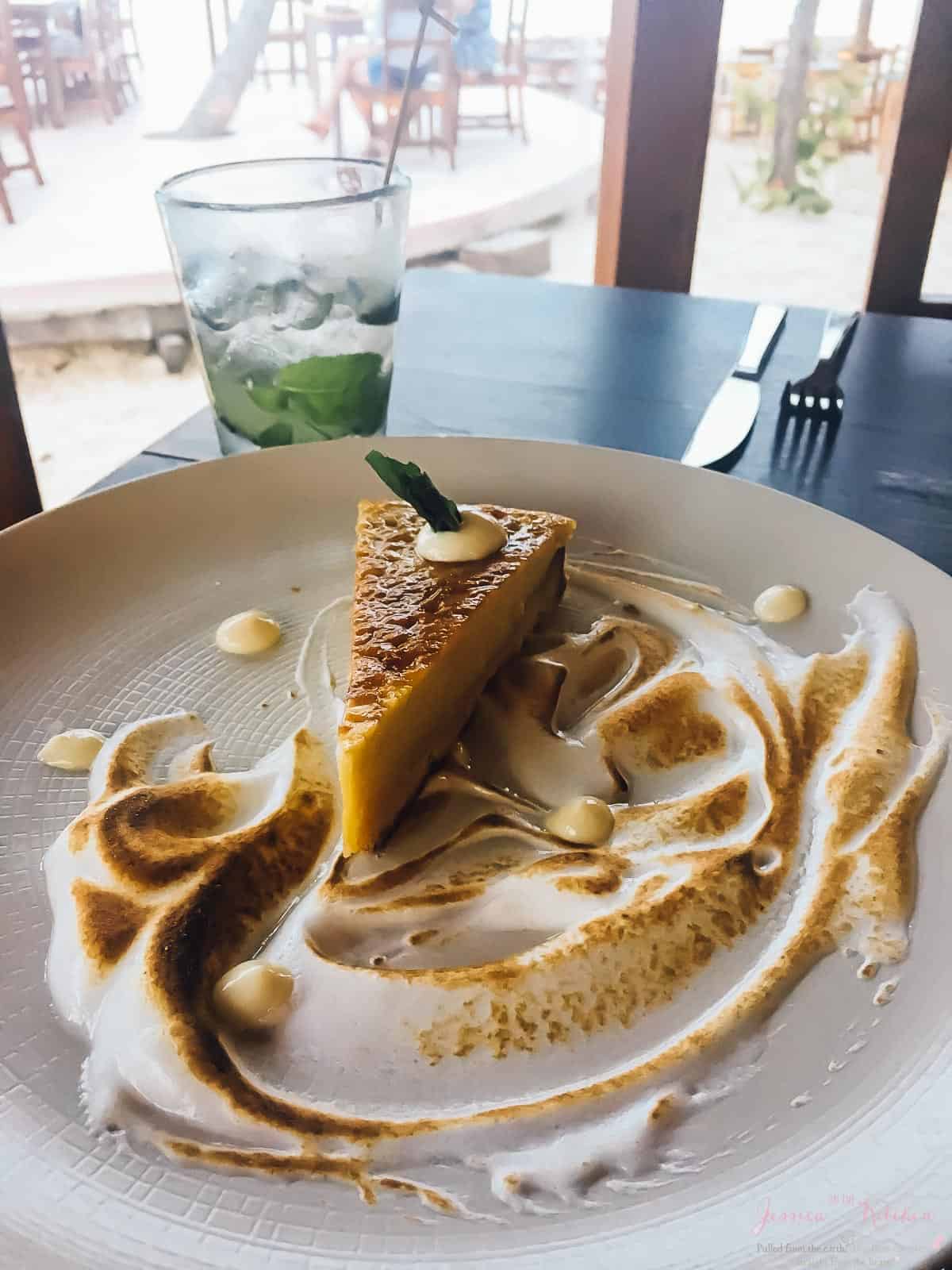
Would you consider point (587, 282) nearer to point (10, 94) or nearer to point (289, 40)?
point (289, 40)

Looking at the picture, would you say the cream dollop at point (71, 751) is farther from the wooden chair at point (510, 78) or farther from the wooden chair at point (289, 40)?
the wooden chair at point (289, 40)

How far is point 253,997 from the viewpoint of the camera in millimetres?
739

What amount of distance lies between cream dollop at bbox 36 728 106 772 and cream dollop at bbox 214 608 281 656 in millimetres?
191

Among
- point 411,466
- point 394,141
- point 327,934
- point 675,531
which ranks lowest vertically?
point 327,934

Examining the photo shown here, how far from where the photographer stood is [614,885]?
84cm

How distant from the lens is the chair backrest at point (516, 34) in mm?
6809

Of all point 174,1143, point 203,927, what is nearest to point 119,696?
point 203,927

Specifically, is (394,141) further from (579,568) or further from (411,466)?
(579,568)

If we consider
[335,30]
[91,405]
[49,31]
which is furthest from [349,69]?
[91,405]

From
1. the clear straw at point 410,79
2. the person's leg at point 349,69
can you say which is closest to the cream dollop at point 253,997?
the clear straw at point 410,79

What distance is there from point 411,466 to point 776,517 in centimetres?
46

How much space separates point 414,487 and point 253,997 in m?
0.58

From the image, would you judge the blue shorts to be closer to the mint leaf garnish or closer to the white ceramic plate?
the white ceramic plate

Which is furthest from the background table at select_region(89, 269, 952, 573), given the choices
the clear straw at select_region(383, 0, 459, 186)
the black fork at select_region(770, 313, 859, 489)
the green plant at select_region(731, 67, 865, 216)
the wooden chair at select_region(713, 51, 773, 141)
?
the wooden chair at select_region(713, 51, 773, 141)
